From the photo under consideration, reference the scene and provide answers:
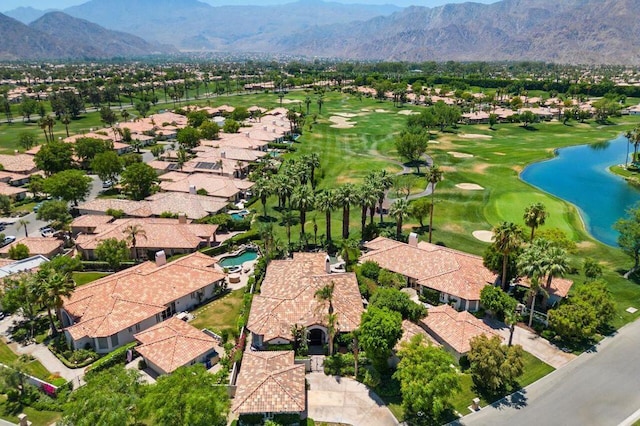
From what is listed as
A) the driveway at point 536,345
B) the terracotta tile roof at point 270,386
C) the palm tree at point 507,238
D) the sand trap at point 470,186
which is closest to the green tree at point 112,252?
the terracotta tile roof at point 270,386

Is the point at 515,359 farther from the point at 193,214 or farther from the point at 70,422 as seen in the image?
the point at 193,214

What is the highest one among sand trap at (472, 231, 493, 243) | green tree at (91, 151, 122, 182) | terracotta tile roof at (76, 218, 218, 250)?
green tree at (91, 151, 122, 182)

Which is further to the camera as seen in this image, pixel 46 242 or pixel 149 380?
pixel 46 242

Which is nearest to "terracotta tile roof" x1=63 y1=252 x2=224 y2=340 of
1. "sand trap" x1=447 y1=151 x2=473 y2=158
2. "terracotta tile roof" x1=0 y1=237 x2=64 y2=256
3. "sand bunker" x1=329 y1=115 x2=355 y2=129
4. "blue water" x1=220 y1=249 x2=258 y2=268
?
"blue water" x1=220 y1=249 x2=258 y2=268

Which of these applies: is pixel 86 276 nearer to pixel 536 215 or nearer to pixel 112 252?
pixel 112 252

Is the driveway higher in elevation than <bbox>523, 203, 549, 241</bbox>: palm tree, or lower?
lower

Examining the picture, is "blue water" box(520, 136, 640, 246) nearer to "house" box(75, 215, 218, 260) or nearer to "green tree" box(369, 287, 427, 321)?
"green tree" box(369, 287, 427, 321)

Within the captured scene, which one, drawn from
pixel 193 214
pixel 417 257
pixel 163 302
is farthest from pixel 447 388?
pixel 193 214
